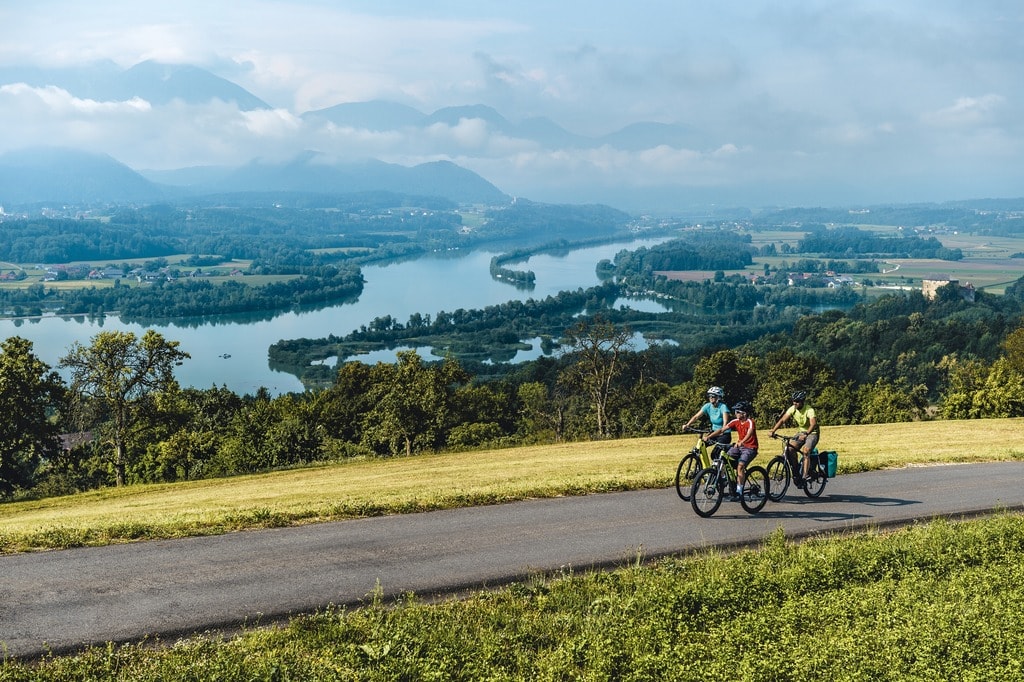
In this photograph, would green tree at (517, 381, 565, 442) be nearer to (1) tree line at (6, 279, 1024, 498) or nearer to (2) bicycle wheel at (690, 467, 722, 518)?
(1) tree line at (6, 279, 1024, 498)

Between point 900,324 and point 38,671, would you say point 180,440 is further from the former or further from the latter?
point 900,324

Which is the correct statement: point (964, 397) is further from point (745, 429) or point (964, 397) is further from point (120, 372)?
point (120, 372)

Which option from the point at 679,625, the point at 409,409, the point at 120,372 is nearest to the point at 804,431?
the point at 679,625

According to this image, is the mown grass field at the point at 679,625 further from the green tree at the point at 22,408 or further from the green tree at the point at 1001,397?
the green tree at the point at 1001,397

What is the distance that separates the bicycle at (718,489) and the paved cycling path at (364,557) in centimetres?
27

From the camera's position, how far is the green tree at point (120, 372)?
35500 millimetres

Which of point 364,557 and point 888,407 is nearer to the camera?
point 364,557

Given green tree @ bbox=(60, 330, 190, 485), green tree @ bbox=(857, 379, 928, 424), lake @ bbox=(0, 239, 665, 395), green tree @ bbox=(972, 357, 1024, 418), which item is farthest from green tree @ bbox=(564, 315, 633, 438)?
lake @ bbox=(0, 239, 665, 395)

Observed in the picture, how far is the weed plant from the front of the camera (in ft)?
25.2

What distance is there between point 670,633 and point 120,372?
111ft

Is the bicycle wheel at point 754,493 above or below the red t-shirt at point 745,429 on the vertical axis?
below

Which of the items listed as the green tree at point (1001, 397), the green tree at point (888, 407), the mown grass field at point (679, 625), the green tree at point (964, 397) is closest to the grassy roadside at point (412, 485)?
the mown grass field at point (679, 625)

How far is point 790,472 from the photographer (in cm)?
1595

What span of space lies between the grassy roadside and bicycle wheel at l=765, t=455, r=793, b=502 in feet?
7.94
